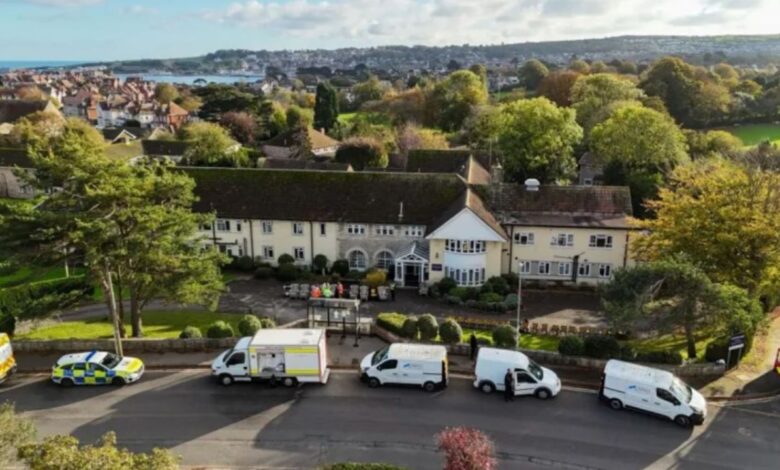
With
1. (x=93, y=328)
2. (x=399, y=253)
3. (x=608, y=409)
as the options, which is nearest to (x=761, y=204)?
(x=608, y=409)

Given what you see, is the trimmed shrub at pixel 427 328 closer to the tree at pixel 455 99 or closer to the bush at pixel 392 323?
the bush at pixel 392 323

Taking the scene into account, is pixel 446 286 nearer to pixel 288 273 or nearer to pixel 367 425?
pixel 288 273

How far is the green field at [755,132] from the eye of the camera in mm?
86562

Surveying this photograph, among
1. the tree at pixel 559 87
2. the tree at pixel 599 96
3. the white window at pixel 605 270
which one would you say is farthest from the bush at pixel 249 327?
the tree at pixel 559 87

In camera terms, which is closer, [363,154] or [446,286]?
[446,286]

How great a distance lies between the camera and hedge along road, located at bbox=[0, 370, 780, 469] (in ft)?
70.0

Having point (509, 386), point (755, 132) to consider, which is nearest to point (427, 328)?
point (509, 386)

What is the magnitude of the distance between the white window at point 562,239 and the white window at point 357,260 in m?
13.9

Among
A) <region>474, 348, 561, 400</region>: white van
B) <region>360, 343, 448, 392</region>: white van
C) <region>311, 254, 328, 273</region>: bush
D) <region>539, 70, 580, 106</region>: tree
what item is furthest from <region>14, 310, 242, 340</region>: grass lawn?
<region>539, 70, 580, 106</region>: tree

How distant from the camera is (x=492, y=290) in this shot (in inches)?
1606

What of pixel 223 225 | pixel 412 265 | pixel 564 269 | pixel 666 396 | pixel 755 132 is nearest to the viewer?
pixel 666 396

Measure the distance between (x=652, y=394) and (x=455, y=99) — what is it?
75.8 metres

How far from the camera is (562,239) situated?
42844mm

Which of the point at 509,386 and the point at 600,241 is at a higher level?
the point at 600,241
